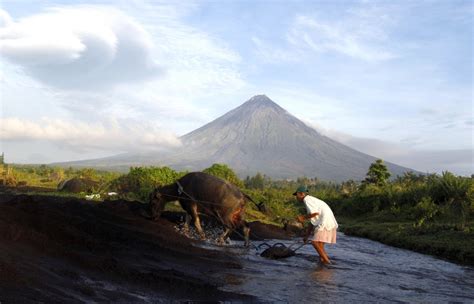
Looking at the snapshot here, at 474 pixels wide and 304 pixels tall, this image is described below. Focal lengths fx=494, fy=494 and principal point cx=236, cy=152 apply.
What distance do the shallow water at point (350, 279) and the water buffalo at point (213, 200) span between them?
85 centimetres

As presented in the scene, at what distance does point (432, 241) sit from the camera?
17078mm

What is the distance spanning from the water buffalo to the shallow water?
0.85 meters

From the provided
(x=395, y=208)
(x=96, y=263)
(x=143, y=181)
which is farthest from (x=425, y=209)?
(x=96, y=263)

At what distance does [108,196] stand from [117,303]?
17.2 meters

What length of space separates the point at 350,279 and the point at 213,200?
18.1ft

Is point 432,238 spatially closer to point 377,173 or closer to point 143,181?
point 143,181

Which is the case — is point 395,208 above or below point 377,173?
below

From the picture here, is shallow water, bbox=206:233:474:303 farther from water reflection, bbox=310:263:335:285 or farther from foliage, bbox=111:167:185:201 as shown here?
foliage, bbox=111:167:185:201

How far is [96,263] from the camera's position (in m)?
8.46

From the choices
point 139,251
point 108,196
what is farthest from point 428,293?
point 108,196

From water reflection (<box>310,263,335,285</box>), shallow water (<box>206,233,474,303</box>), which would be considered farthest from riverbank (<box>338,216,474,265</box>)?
water reflection (<box>310,263,335,285</box>)

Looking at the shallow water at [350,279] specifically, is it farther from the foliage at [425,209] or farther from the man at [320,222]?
the foliage at [425,209]

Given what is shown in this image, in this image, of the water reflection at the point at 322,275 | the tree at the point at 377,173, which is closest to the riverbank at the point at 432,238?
the water reflection at the point at 322,275

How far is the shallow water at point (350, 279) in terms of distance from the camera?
9109 millimetres
